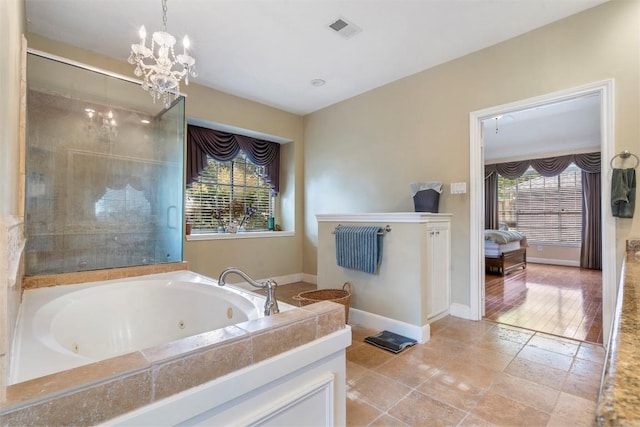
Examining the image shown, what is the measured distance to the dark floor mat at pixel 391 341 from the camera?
2.34 meters

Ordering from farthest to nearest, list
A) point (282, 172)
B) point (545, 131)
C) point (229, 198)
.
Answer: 1. point (545, 131)
2. point (282, 172)
3. point (229, 198)

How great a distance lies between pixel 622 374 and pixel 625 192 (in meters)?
2.50

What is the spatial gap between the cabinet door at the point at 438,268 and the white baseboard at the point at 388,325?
36 centimetres

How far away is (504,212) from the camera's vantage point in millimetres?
7125

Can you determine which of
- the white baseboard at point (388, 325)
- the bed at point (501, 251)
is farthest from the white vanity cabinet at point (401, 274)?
the bed at point (501, 251)

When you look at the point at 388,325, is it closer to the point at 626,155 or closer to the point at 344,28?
the point at 626,155

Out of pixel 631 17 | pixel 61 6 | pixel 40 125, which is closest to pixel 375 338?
pixel 631 17

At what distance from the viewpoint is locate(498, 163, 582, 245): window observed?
622 cm

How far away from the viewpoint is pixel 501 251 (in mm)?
5004

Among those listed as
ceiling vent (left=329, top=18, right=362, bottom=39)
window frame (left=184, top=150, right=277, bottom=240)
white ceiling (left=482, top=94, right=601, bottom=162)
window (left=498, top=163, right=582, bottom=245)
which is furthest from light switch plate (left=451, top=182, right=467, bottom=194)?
window (left=498, top=163, right=582, bottom=245)

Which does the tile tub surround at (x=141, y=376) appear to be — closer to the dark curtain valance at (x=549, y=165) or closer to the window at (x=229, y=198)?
the window at (x=229, y=198)

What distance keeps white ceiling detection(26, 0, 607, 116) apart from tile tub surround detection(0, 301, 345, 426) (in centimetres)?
244

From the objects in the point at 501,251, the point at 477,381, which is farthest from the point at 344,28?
the point at 501,251

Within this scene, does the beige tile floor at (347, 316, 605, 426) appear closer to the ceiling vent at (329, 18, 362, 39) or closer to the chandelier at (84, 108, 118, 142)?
the ceiling vent at (329, 18, 362, 39)
